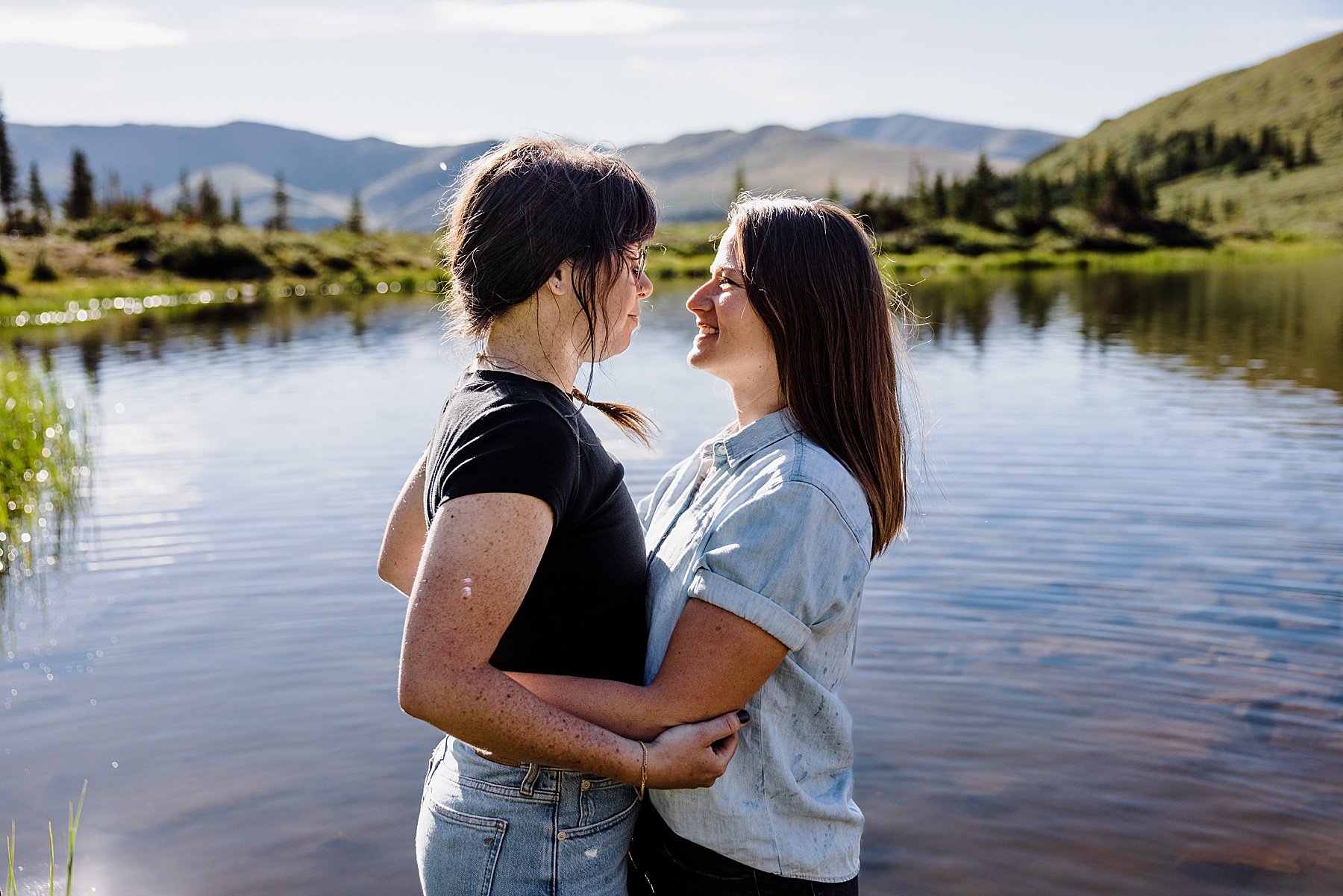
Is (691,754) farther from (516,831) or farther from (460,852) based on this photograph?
(460,852)

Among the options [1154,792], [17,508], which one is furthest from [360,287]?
[1154,792]

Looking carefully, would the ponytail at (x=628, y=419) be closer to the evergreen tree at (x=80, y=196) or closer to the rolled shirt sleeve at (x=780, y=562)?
the rolled shirt sleeve at (x=780, y=562)

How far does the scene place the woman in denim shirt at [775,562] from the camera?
2131 millimetres

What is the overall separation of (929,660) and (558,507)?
6145 mm

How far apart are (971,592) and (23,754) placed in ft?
20.5

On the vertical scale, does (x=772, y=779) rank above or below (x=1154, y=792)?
above

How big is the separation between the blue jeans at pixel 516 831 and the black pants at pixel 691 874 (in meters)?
0.14

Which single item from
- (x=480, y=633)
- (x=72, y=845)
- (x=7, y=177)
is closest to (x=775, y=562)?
(x=480, y=633)

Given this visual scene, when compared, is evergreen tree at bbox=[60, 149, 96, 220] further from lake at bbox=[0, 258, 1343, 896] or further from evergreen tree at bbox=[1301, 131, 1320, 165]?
evergreen tree at bbox=[1301, 131, 1320, 165]

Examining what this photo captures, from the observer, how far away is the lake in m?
5.49

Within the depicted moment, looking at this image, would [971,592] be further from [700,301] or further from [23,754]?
[700,301]

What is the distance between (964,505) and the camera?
11.5m

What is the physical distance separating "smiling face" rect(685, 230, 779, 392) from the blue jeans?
2.82 feet

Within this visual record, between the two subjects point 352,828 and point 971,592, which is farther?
point 971,592
